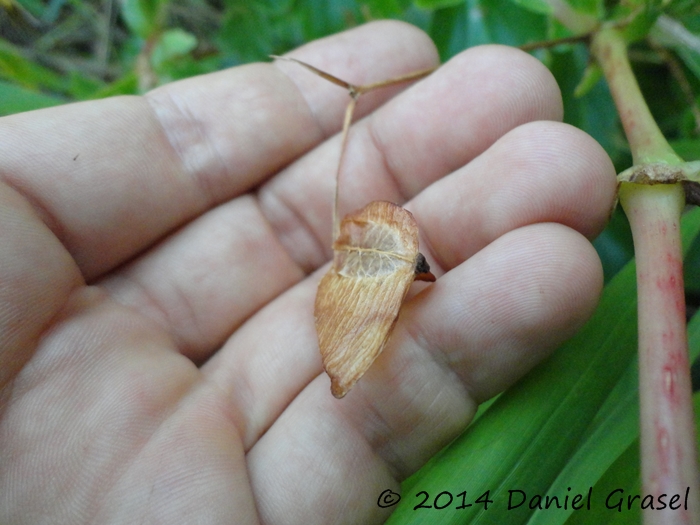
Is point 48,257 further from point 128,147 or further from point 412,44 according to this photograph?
point 412,44

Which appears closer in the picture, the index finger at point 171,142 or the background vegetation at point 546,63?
the background vegetation at point 546,63

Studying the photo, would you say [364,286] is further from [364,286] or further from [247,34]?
[247,34]

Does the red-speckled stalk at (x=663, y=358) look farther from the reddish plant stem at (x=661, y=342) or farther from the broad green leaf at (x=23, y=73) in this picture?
the broad green leaf at (x=23, y=73)

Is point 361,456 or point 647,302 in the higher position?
point 647,302

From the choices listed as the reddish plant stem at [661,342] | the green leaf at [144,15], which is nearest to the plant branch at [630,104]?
the reddish plant stem at [661,342]

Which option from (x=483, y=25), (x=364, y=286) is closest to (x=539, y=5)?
(x=483, y=25)

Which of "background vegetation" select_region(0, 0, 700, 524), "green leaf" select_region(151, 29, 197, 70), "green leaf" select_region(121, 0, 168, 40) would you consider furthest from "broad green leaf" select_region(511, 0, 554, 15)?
"green leaf" select_region(121, 0, 168, 40)

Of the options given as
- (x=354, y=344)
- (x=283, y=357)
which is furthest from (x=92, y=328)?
(x=354, y=344)
